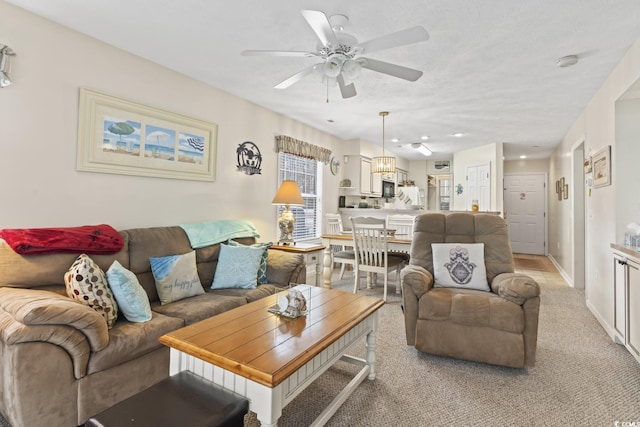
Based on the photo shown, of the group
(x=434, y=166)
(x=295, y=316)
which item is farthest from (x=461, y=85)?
(x=434, y=166)

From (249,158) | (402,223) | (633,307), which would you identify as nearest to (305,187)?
(249,158)

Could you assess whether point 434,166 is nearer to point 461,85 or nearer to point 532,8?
point 461,85

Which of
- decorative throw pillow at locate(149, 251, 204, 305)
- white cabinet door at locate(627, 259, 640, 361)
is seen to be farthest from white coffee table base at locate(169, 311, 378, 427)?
white cabinet door at locate(627, 259, 640, 361)

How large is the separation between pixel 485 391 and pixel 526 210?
714 cm

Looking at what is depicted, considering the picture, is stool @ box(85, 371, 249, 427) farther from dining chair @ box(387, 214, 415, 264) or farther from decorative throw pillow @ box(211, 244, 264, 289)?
dining chair @ box(387, 214, 415, 264)

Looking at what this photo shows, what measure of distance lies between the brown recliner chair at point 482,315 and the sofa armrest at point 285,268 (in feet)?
3.52

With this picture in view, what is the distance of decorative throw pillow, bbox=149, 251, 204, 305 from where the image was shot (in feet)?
7.87

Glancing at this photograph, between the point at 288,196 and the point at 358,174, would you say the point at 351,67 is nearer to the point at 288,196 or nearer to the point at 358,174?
the point at 288,196

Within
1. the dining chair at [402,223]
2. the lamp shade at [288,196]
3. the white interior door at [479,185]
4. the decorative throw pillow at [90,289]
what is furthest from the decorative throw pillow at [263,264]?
the white interior door at [479,185]

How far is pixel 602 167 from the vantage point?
10.2 feet

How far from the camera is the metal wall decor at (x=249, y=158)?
3.79 metres

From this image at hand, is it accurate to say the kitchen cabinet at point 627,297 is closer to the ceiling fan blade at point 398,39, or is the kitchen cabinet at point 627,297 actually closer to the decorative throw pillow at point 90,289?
the ceiling fan blade at point 398,39

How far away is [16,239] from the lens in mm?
1891

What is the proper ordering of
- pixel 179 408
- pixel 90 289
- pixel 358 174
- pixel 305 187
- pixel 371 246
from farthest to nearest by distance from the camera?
pixel 358 174
pixel 305 187
pixel 371 246
pixel 90 289
pixel 179 408
